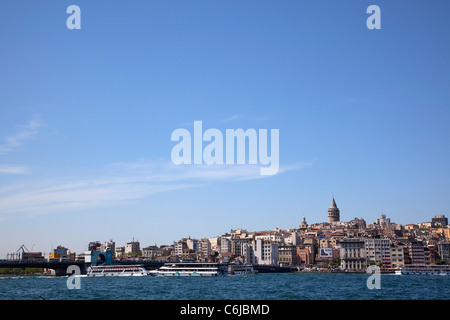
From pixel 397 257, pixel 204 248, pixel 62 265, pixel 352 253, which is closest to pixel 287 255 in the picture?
pixel 352 253

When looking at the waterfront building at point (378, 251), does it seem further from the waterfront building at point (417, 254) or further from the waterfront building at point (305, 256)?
the waterfront building at point (305, 256)

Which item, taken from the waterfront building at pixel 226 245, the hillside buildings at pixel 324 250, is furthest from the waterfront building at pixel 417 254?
the waterfront building at pixel 226 245

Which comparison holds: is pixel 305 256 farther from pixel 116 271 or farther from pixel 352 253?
pixel 116 271

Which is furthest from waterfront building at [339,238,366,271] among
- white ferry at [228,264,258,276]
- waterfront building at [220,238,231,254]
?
waterfront building at [220,238,231,254]

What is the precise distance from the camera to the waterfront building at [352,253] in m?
124

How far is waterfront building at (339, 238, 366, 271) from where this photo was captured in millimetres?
124363

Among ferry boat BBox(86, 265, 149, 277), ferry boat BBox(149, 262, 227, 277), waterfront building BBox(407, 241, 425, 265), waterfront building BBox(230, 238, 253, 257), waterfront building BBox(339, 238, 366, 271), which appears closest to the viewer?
ferry boat BBox(149, 262, 227, 277)

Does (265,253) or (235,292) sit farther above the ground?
(235,292)

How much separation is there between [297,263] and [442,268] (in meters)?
46.9

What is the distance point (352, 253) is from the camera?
127 m

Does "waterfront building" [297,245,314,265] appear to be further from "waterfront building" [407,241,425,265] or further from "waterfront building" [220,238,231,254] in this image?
"waterfront building" [407,241,425,265]
